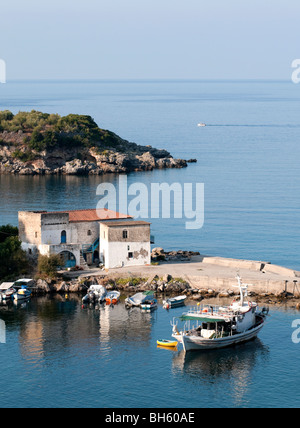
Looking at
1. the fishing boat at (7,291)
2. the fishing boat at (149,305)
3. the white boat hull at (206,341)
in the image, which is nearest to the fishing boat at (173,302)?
the fishing boat at (149,305)

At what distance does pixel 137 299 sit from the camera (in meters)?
68.6

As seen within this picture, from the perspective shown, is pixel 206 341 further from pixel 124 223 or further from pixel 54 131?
pixel 54 131

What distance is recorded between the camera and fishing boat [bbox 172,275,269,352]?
5831 centimetres

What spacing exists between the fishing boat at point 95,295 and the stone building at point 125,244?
5.93 metres

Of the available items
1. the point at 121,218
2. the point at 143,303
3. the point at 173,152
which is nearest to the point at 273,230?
the point at 121,218

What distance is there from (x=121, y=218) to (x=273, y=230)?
86.5 feet

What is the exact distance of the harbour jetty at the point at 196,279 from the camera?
70375 mm

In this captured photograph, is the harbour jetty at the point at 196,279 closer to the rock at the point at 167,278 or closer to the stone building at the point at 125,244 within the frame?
the rock at the point at 167,278

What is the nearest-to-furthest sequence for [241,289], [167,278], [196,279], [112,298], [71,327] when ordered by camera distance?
[71,327]
[241,289]
[112,298]
[196,279]
[167,278]

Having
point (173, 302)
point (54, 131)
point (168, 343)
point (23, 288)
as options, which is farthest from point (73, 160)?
point (168, 343)

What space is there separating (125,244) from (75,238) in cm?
509

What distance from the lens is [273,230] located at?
327 feet

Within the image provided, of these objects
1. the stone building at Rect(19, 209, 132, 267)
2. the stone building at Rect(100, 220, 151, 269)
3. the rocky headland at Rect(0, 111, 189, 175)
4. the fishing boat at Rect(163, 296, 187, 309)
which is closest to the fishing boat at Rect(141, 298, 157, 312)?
the fishing boat at Rect(163, 296, 187, 309)
